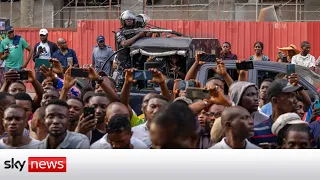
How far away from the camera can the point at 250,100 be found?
7363 millimetres

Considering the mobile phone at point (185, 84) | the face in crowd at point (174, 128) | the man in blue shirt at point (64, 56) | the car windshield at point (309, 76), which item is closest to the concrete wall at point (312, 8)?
the man in blue shirt at point (64, 56)

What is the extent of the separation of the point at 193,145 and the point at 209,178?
222 mm

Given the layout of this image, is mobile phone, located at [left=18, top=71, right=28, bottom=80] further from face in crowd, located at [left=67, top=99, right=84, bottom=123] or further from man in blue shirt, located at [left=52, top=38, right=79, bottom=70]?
man in blue shirt, located at [left=52, top=38, right=79, bottom=70]

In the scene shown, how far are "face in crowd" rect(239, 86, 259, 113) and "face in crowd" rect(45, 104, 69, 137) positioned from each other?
1522 mm

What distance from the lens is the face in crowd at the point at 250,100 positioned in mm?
7332

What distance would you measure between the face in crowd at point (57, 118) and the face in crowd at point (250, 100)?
152 cm

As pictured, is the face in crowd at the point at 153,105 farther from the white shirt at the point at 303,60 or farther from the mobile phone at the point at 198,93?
the white shirt at the point at 303,60

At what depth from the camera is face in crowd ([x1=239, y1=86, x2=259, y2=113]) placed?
24.1 feet

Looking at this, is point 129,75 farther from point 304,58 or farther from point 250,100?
point 304,58

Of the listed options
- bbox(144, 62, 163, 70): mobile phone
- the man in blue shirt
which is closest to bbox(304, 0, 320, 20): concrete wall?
the man in blue shirt

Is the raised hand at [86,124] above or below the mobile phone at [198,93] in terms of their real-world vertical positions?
below

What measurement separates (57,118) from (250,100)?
1.68m

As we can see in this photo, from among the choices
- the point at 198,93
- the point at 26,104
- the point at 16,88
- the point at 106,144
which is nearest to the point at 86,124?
the point at 106,144

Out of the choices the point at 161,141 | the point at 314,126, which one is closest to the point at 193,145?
the point at 161,141
